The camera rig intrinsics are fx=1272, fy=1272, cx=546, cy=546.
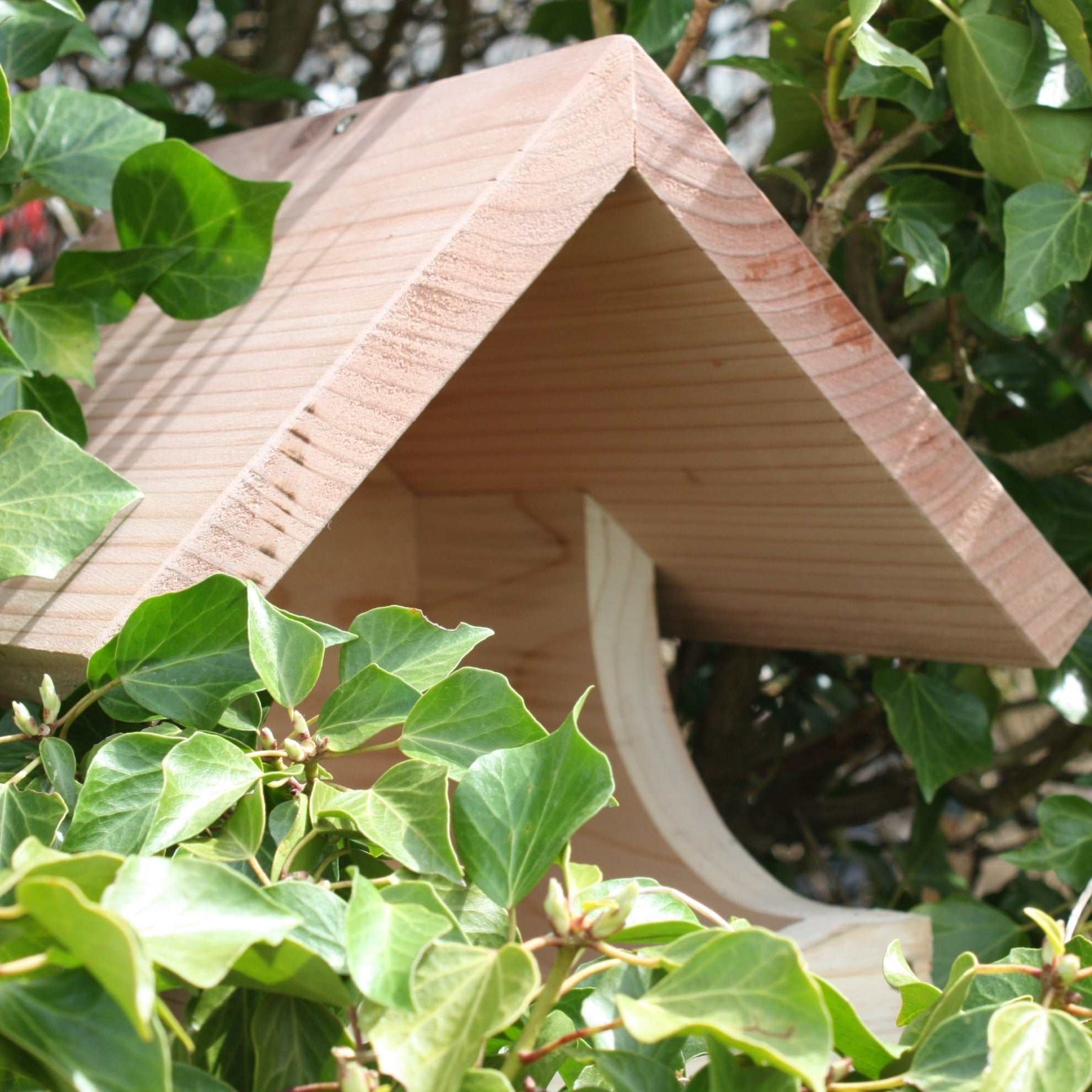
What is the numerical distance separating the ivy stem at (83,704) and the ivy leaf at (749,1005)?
191mm

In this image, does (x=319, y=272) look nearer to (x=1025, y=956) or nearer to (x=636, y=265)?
(x=636, y=265)

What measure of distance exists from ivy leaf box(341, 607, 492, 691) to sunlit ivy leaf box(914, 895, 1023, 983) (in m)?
0.52

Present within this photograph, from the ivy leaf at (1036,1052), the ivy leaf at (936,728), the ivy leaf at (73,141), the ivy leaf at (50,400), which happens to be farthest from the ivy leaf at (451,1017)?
the ivy leaf at (936,728)

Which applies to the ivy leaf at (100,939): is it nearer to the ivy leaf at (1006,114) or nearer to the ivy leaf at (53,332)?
the ivy leaf at (53,332)

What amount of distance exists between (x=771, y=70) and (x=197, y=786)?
1.85 feet

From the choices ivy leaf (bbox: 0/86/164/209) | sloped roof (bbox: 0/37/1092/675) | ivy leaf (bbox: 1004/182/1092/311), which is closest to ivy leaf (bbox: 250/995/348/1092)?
sloped roof (bbox: 0/37/1092/675)

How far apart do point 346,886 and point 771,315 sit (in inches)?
12.6

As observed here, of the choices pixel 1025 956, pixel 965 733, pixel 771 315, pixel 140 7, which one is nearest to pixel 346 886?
pixel 1025 956

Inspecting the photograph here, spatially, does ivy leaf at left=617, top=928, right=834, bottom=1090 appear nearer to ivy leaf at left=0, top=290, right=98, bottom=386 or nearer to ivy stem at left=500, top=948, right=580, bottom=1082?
ivy stem at left=500, top=948, right=580, bottom=1082

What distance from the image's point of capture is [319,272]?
20.7 inches

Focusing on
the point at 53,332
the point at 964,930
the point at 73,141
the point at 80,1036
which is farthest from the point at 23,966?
the point at 964,930

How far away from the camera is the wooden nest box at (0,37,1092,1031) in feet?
1.45

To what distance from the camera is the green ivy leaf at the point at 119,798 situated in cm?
34

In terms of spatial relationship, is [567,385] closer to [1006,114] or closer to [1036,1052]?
[1006,114]
